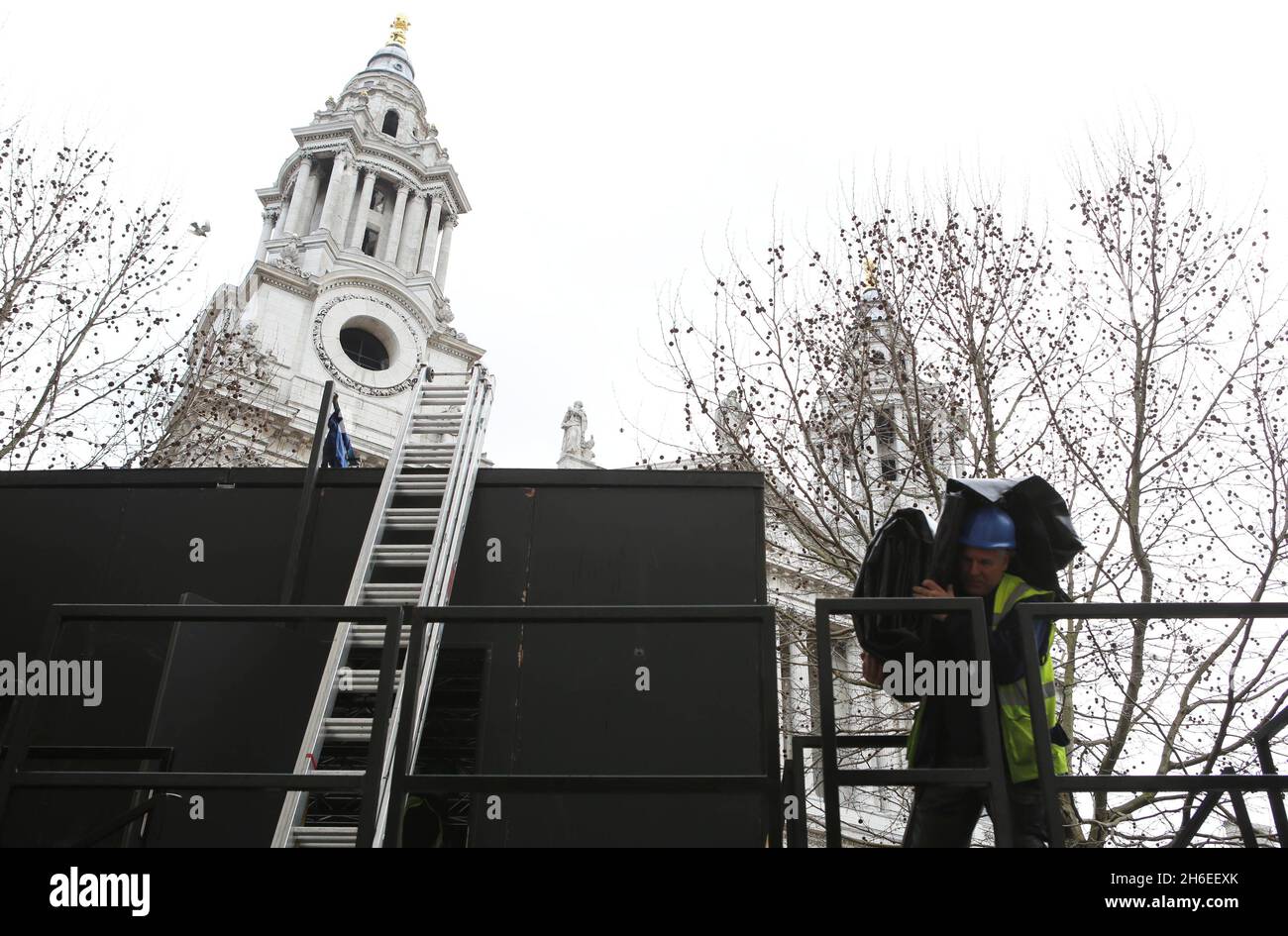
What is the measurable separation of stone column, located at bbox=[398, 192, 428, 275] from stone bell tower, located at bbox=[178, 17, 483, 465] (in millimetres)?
63

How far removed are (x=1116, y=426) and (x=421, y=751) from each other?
12780 millimetres

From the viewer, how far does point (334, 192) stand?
166 feet

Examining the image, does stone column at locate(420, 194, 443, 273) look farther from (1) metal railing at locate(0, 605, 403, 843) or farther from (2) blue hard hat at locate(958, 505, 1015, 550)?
(2) blue hard hat at locate(958, 505, 1015, 550)

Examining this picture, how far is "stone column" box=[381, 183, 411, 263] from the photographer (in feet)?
166

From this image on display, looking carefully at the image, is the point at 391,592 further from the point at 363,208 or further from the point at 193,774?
the point at 363,208

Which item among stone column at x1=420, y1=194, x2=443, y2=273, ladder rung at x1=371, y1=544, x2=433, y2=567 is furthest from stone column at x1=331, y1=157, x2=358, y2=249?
ladder rung at x1=371, y1=544, x2=433, y2=567

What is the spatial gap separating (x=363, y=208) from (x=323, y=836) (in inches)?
1919

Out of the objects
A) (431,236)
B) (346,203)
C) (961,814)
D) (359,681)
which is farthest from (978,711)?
(431,236)

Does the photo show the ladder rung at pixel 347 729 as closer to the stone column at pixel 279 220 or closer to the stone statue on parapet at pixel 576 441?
the stone statue on parapet at pixel 576 441

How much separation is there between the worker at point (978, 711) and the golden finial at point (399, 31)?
228 ft

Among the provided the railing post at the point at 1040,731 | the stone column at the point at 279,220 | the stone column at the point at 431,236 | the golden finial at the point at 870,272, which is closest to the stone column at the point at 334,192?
the stone column at the point at 279,220

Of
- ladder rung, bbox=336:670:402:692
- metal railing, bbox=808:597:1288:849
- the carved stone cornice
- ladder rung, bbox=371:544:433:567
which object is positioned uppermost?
the carved stone cornice

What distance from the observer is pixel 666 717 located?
22.2 feet

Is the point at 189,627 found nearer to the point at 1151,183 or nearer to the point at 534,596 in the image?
the point at 534,596
